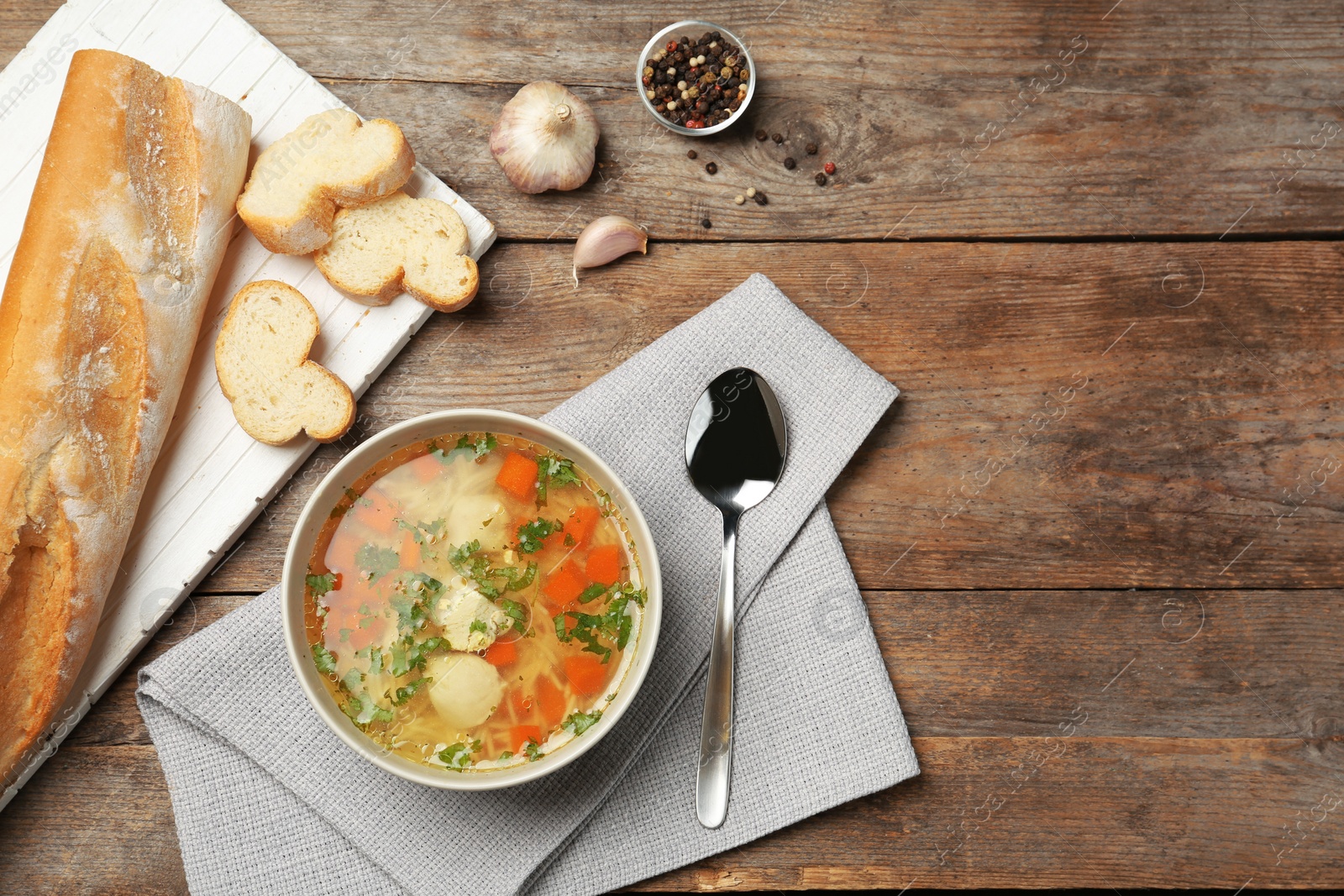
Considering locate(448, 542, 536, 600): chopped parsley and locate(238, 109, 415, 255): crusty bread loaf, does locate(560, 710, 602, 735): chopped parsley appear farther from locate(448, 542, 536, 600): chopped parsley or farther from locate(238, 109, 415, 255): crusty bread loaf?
locate(238, 109, 415, 255): crusty bread loaf

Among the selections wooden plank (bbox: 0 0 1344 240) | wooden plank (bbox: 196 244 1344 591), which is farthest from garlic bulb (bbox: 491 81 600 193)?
wooden plank (bbox: 196 244 1344 591)

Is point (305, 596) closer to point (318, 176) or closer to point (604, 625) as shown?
point (604, 625)

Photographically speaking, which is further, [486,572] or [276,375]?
[276,375]

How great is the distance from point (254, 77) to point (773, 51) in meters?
1.28

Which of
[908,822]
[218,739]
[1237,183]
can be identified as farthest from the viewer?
[1237,183]

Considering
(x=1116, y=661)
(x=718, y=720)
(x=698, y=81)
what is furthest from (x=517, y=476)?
(x=1116, y=661)

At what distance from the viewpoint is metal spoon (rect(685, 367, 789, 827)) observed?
1935 mm

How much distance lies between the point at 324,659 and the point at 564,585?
1.62 ft

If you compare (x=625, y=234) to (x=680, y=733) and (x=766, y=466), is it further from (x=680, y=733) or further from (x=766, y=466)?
(x=680, y=733)

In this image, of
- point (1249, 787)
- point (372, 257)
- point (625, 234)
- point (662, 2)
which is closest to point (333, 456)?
point (372, 257)

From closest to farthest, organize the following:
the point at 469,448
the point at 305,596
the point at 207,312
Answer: the point at 305,596 → the point at 469,448 → the point at 207,312

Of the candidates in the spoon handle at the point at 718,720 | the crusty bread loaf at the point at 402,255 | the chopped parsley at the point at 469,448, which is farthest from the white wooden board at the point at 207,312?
the spoon handle at the point at 718,720

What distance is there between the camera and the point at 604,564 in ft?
5.89

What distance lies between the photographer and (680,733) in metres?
1.96
